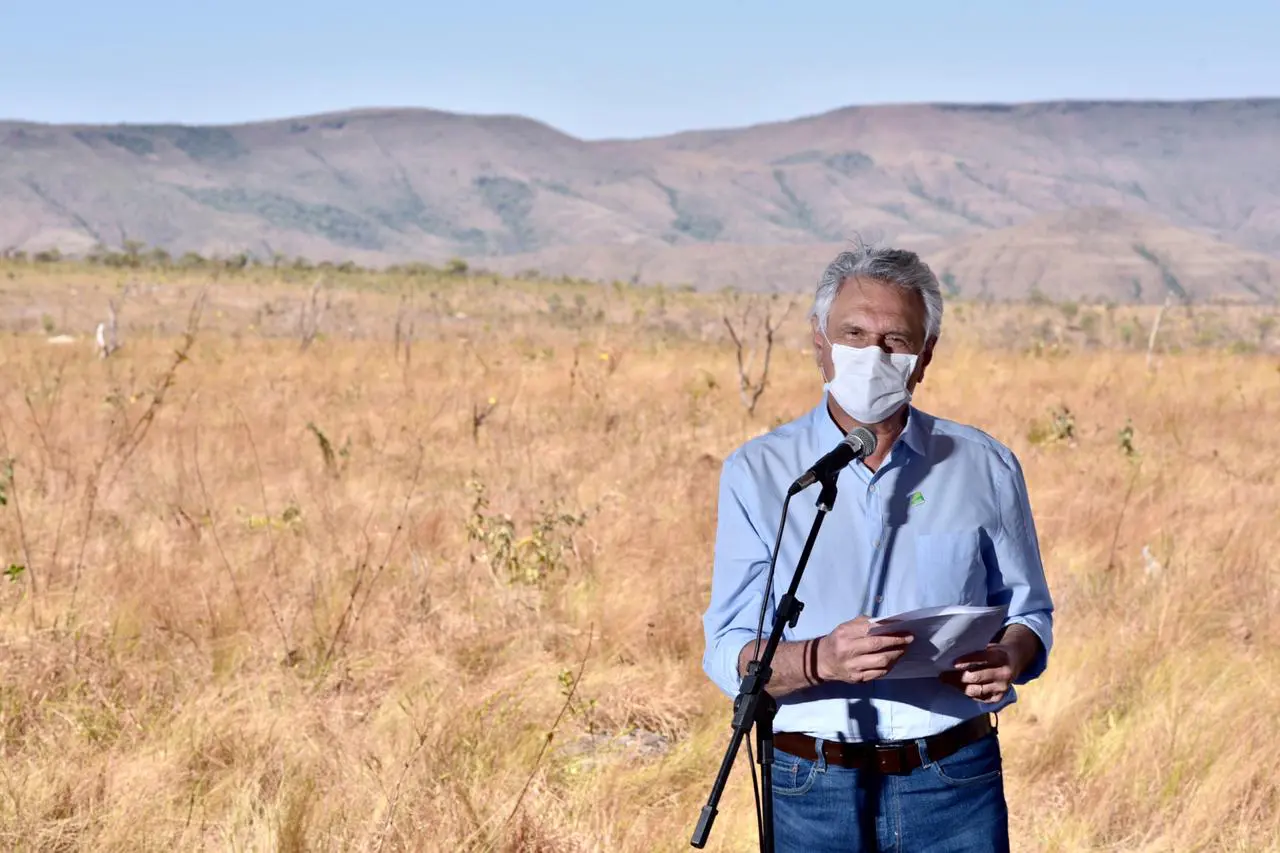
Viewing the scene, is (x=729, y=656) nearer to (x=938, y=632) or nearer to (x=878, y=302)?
(x=938, y=632)

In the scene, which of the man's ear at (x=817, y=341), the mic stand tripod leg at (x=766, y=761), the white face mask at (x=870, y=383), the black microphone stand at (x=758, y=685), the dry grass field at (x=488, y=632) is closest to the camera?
A: the black microphone stand at (x=758, y=685)

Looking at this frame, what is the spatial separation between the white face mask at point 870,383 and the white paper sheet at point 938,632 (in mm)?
325

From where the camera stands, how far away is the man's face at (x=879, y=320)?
6.24 ft

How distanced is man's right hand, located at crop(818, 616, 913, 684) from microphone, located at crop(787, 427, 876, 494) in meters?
0.21

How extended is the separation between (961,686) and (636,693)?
2.83 m

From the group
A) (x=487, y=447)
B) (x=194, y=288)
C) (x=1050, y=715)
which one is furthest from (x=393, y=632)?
(x=194, y=288)

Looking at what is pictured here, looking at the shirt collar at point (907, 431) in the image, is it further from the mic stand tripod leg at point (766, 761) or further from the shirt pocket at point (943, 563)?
the mic stand tripod leg at point (766, 761)

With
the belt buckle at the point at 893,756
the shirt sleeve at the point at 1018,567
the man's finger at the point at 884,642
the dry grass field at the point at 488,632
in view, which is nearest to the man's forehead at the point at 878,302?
the shirt sleeve at the point at 1018,567

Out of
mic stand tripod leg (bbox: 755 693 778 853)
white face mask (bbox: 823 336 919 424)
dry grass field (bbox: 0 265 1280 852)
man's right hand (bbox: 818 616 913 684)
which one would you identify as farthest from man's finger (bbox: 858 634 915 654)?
dry grass field (bbox: 0 265 1280 852)

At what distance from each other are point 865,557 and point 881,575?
37 mm

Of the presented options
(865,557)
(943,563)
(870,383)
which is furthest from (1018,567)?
(870,383)

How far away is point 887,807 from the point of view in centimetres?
188

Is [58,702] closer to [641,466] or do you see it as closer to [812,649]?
[812,649]

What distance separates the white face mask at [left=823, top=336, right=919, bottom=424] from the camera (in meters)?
1.83
